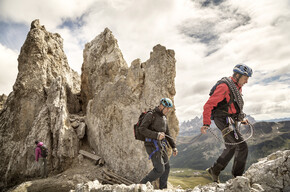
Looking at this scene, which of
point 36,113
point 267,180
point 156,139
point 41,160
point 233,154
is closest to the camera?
point 267,180

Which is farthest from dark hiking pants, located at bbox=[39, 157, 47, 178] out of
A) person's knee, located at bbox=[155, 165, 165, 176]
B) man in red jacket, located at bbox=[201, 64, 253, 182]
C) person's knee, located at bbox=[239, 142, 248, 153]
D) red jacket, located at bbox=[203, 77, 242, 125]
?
person's knee, located at bbox=[239, 142, 248, 153]

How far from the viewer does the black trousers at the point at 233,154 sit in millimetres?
5660

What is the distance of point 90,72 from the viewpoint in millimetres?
23938

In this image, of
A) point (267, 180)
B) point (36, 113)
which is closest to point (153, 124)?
point (267, 180)

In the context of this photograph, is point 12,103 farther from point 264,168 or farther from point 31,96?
point 264,168

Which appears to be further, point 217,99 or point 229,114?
point 229,114

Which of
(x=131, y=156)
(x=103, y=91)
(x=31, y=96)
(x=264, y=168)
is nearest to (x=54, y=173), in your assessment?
(x=131, y=156)

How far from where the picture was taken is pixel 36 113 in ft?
66.6

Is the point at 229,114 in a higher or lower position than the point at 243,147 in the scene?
higher

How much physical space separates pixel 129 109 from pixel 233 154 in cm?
1039

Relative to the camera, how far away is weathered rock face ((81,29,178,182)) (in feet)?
45.8

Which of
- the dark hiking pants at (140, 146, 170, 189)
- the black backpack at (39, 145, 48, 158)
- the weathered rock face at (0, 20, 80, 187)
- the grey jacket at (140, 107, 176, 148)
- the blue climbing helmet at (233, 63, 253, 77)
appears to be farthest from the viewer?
the weathered rock face at (0, 20, 80, 187)

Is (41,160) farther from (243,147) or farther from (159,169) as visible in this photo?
(243,147)

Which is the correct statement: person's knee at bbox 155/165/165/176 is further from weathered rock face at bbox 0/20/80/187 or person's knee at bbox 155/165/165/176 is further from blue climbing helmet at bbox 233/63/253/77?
weathered rock face at bbox 0/20/80/187
